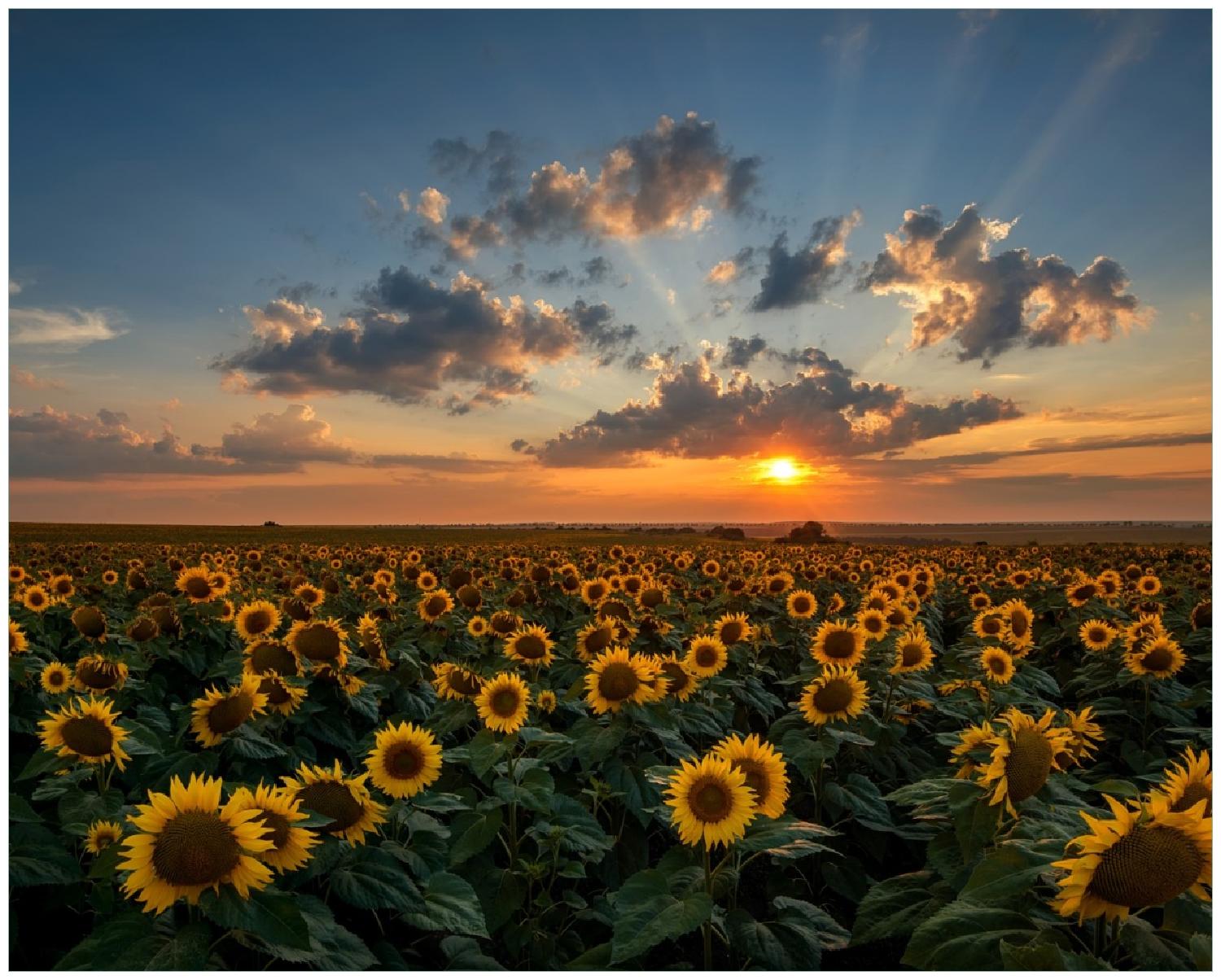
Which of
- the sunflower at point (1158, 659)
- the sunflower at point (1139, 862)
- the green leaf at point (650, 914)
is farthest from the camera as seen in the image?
the sunflower at point (1158, 659)

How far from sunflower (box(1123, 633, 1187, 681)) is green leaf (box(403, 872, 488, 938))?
6.68m

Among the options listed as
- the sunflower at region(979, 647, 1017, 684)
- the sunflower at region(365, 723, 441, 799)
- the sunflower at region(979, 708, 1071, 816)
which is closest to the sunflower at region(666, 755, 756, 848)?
the sunflower at region(979, 708, 1071, 816)

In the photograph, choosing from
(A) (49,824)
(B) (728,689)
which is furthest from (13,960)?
(B) (728,689)

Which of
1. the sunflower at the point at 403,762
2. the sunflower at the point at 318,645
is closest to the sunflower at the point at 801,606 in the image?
the sunflower at the point at 318,645

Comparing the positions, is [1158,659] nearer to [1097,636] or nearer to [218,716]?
[1097,636]

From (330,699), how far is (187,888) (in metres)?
3.62

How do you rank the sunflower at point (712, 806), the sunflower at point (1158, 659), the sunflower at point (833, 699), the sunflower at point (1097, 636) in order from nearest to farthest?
the sunflower at point (712, 806), the sunflower at point (833, 699), the sunflower at point (1158, 659), the sunflower at point (1097, 636)

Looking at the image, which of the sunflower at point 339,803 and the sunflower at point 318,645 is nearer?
the sunflower at point 339,803

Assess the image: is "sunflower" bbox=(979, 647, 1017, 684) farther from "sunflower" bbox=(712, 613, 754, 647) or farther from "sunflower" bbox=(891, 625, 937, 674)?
"sunflower" bbox=(712, 613, 754, 647)

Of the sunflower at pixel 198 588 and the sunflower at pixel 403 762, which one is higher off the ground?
the sunflower at pixel 198 588

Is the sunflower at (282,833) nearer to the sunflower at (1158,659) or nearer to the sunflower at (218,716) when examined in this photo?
the sunflower at (218,716)

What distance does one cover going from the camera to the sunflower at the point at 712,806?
3451 millimetres

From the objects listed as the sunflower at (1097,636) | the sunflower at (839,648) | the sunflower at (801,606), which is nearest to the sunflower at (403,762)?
the sunflower at (839,648)

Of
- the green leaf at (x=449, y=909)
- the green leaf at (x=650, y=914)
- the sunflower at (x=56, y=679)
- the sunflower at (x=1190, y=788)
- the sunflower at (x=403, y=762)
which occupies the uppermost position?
the sunflower at (x=1190, y=788)
